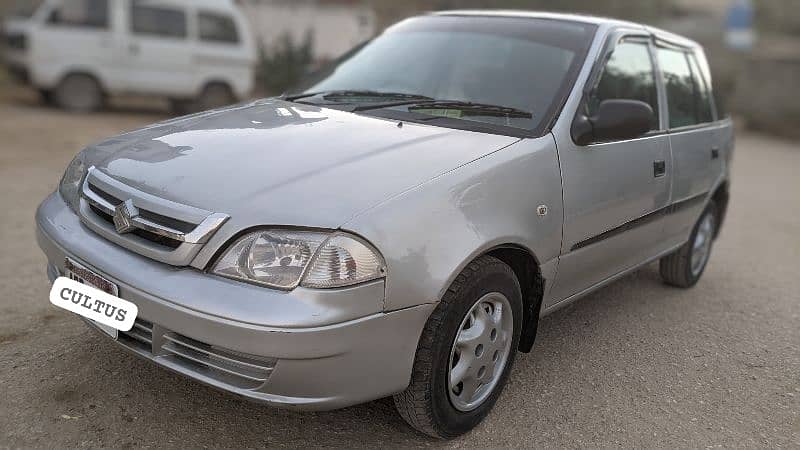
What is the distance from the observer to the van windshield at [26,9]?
1074 centimetres

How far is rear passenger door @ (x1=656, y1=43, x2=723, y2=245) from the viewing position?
3.99 metres

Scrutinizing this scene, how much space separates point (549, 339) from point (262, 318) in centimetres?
200

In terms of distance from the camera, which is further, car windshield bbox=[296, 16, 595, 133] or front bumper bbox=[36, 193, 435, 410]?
car windshield bbox=[296, 16, 595, 133]

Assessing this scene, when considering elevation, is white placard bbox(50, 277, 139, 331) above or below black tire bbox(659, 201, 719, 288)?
above

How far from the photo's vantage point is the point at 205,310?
7.06 ft

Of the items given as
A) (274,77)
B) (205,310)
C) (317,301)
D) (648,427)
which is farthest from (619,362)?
(274,77)

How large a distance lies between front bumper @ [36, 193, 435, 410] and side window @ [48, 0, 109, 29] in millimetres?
9518

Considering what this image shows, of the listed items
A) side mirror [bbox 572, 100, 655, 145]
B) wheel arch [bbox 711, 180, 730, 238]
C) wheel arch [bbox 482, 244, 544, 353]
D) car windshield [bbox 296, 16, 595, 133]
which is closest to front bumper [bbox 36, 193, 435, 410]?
wheel arch [bbox 482, 244, 544, 353]

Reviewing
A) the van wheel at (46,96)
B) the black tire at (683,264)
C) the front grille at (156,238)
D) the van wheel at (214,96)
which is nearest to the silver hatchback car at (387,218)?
the front grille at (156,238)

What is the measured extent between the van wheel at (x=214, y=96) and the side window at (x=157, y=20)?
0.98m

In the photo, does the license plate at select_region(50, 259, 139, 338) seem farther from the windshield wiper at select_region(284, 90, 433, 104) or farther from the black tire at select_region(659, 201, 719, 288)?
the black tire at select_region(659, 201, 719, 288)

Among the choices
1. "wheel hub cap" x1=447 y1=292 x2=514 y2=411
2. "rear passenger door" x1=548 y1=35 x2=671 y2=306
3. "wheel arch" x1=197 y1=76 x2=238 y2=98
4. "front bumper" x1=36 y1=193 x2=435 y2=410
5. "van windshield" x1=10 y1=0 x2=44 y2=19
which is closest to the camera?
"front bumper" x1=36 y1=193 x2=435 y2=410

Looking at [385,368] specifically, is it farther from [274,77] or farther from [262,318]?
[274,77]

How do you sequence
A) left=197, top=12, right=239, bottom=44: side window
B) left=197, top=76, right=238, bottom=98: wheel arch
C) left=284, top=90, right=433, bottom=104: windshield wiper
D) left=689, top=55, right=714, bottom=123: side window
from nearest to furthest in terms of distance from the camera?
1. left=284, top=90, right=433, bottom=104: windshield wiper
2. left=689, top=55, right=714, bottom=123: side window
3. left=197, top=12, right=239, bottom=44: side window
4. left=197, top=76, right=238, bottom=98: wheel arch
